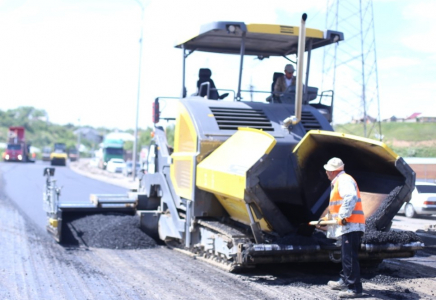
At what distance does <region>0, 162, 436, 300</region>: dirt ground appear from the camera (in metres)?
6.05

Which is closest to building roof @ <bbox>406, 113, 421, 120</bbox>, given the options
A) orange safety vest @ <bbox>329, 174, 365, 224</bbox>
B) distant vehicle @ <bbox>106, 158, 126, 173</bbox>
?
orange safety vest @ <bbox>329, 174, 365, 224</bbox>

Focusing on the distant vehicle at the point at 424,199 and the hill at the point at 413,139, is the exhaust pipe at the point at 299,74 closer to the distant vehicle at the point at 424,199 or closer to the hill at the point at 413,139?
the hill at the point at 413,139

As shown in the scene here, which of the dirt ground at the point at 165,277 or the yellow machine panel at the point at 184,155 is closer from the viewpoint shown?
the dirt ground at the point at 165,277

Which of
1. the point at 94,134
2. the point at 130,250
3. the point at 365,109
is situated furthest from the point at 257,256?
the point at 94,134

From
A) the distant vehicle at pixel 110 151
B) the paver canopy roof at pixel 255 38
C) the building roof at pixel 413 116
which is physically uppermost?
the paver canopy roof at pixel 255 38

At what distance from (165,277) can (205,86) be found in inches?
125

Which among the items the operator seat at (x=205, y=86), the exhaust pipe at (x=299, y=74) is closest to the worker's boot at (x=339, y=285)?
the exhaust pipe at (x=299, y=74)

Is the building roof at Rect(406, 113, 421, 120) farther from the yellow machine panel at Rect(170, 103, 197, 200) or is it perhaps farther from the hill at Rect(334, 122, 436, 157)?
the yellow machine panel at Rect(170, 103, 197, 200)

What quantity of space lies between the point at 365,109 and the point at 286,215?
45.7ft

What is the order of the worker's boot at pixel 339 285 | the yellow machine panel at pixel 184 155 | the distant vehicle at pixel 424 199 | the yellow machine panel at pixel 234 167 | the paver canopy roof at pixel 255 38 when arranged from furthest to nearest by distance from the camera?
1. the distant vehicle at pixel 424 199
2. the paver canopy roof at pixel 255 38
3. the yellow machine panel at pixel 184 155
4. the yellow machine panel at pixel 234 167
5. the worker's boot at pixel 339 285

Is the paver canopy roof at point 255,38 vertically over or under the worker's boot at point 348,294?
over

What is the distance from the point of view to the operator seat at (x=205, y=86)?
8.67 metres

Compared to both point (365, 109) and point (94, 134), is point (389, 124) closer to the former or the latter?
point (365, 109)

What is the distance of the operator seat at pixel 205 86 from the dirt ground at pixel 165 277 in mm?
Answer: 2435
